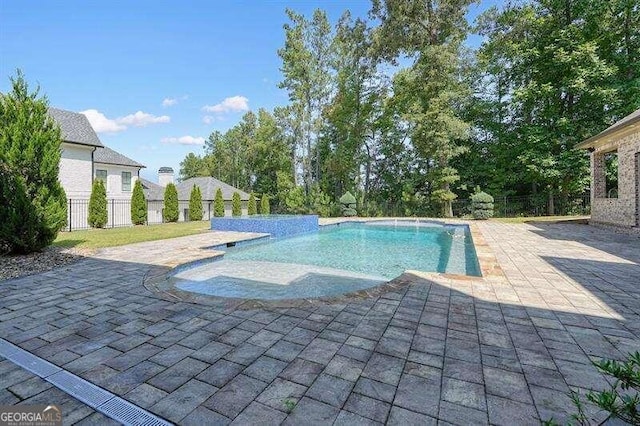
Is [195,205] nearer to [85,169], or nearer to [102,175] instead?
[102,175]

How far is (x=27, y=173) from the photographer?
22.6ft

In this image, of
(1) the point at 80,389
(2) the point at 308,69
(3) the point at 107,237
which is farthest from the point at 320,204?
(1) the point at 80,389

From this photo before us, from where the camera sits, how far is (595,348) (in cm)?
266

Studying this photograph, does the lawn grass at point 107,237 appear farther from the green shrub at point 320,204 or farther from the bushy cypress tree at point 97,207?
the green shrub at point 320,204

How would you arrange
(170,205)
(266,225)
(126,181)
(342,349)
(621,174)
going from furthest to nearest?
(126,181) → (170,205) → (266,225) → (621,174) → (342,349)

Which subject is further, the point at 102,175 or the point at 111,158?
the point at 111,158

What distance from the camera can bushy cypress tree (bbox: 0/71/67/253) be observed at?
6645 millimetres

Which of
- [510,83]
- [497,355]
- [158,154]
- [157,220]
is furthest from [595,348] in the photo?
[158,154]

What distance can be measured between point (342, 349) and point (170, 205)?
18.6 meters

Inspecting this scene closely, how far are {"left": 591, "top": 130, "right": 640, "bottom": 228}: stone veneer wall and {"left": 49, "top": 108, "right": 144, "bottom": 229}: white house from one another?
21899mm

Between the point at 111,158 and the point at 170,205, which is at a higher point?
the point at 111,158

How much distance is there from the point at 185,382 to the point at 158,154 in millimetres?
44943

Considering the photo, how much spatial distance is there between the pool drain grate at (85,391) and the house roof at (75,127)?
18.0 meters

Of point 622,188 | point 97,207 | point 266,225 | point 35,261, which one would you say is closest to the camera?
point 35,261
